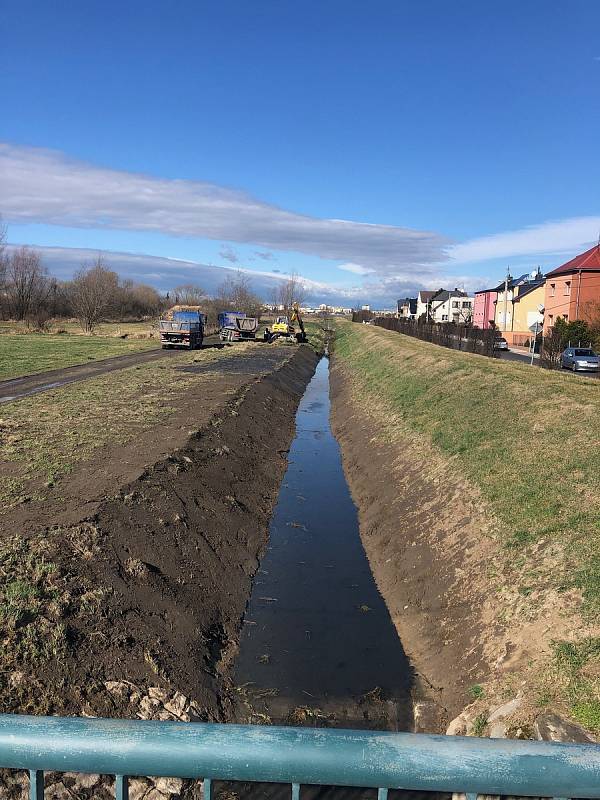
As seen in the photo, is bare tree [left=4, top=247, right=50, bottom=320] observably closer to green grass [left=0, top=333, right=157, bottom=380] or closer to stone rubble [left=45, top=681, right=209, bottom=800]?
green grass [left=0, top=333, right=157, bottom=380]

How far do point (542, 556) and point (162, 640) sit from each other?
5.25m

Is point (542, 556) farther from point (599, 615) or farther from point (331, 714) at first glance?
point (331, 714)

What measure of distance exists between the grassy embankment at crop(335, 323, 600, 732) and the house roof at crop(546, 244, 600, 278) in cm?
3624

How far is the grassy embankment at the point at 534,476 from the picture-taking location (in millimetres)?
6238

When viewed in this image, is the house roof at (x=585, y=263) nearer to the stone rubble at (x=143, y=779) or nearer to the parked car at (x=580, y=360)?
the parked car at (x=580, y=360)

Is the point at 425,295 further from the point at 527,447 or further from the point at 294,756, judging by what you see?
the point at 294,756

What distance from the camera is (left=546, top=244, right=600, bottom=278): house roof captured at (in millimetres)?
52406

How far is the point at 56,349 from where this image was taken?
40.6m

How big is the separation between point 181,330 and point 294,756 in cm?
4556

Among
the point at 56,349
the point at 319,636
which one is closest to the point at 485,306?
the point at 56,349

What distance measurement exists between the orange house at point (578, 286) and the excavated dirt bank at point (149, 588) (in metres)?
46.6

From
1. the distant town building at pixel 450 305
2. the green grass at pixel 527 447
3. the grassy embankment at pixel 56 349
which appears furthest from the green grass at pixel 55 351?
the distant town building at pixel 450 305

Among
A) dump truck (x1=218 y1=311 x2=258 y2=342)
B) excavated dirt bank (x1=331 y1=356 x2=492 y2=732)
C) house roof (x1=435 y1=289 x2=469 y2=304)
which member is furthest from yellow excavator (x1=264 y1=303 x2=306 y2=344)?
house roof (x1=435 y1=289 x2=469 y2=304)

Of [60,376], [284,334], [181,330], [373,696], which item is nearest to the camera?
[373,696]
